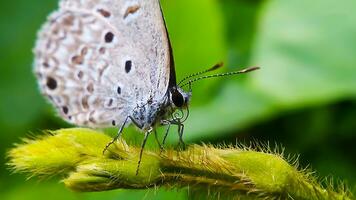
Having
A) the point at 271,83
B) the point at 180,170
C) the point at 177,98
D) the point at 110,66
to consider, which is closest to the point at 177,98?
the point at 177,98

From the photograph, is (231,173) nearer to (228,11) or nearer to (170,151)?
(170,151)

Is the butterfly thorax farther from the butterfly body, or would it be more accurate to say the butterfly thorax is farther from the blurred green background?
the blurred green background

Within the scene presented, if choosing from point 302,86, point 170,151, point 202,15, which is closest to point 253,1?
point 202,15

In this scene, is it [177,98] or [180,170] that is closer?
[180,170]

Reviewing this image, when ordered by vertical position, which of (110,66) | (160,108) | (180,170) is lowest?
(180,170)

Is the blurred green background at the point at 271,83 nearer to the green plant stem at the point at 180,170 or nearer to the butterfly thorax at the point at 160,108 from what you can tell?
the butterfly thorax at the point at 160,108

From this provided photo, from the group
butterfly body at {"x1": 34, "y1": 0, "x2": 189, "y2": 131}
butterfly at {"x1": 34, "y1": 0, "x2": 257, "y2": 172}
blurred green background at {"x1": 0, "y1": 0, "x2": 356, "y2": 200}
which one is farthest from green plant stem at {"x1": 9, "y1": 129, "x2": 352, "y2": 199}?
blurred green background at {"x1": 0, "y1": 0, "x2": 356, "y2": 200}

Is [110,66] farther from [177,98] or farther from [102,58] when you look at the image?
[177,98]
